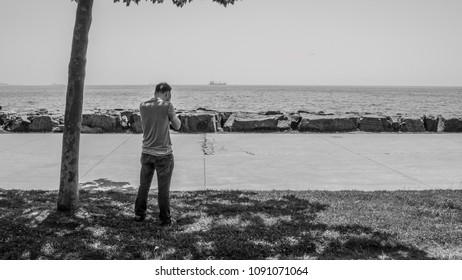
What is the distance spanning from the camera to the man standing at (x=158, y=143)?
4871 mm

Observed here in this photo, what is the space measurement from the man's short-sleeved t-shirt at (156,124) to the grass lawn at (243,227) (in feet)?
2.83

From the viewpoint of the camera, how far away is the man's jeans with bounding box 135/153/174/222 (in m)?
5.02

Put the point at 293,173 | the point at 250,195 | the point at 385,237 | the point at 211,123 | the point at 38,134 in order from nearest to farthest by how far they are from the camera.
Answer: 1. the point at 385,237
2. the point at 250,195
3. the point at 293,173
4. the point at 38,134
5. the point at 211,123

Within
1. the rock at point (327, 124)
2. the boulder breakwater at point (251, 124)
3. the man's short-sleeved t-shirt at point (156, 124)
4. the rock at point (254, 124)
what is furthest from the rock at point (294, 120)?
the man's short-sleeved t-shirt at point (156, 124)

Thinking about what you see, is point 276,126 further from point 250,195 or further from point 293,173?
Result: point 250,195

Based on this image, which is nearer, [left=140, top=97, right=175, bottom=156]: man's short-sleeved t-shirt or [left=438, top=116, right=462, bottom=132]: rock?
[left=140, top=97, right=175, bottom=156]: man's short-sleeved t-shirt

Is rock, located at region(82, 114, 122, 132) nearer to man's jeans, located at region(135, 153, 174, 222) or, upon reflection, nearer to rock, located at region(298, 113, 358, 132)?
rock, located at region(298, 113, 358, 132)

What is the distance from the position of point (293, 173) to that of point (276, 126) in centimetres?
633

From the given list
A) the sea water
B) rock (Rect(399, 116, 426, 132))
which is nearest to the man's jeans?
rock (Rect(399, 116, 426, 132))

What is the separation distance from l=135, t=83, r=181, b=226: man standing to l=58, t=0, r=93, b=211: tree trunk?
2.82 feet

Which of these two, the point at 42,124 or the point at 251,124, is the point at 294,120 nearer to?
the point at 251,124

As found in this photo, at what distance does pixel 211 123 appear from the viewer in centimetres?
1437

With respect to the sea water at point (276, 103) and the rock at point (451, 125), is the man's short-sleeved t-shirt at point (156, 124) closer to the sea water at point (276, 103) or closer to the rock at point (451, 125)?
the rock at point (451, 125)
